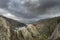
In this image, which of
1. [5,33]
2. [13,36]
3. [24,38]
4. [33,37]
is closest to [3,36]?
[5,33]

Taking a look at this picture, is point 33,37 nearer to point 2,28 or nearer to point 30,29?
point 30,29

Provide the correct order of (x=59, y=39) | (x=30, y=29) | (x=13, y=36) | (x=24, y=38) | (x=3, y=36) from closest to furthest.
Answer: (x=59, y=39)
(x=3, y=36)
(x=13, y=36)
(x=24, y=38)
(x=30, y=29)

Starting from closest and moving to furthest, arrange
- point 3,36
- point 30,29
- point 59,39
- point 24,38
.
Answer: point 59,39
point 3,36
point 24,38
point 30,29

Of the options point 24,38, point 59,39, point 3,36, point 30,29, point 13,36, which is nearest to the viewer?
point 59,39

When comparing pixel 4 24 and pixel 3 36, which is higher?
pixel 4 24

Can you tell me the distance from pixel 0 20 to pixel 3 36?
3.01m

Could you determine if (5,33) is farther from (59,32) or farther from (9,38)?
(59,32)

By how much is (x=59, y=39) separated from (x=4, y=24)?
1059 centimetres

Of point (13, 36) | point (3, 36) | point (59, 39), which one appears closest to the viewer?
point (59, 39)

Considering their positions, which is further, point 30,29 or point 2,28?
point 30,29

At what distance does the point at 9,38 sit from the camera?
3069cm

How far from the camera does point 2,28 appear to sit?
30875 mm

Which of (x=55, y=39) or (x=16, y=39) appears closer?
(x=55, y=39)

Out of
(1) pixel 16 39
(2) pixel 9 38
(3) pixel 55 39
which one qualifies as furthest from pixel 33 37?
(3) pixel 55 39
